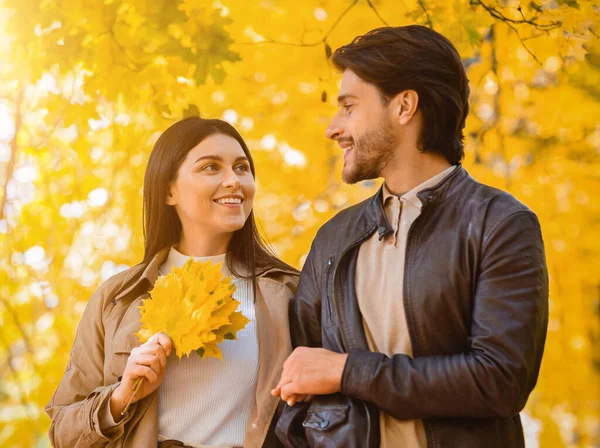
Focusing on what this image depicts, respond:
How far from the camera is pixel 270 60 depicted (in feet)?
10.3

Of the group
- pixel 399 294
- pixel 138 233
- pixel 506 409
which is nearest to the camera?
pixel 506 409

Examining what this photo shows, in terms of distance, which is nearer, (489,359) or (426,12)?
(489,359)

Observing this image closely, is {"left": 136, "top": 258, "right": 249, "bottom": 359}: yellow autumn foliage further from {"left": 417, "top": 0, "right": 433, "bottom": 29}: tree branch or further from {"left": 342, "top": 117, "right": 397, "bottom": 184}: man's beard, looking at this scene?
{"left": 417, "top": 0, "right": 433, "bottom": 29}: tree branch

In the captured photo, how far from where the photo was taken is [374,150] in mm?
1795

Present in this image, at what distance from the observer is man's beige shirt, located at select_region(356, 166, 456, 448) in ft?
5.35

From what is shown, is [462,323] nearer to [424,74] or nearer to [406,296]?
[406,296]

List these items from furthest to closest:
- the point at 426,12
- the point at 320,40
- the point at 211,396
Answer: the point at 320,40 → the point at 426,12 → the point at 211,396

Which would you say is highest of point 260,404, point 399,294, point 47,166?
point 47,166

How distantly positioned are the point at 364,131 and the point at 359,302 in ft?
1.26

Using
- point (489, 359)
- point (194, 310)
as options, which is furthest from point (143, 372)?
point (489, 359)

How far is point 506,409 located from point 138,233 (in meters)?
1.90

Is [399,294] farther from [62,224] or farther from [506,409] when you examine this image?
[62,224]

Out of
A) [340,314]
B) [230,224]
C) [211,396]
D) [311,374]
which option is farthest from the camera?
[230,224]

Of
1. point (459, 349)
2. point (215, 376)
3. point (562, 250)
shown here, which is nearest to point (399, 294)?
point (459, 349)
